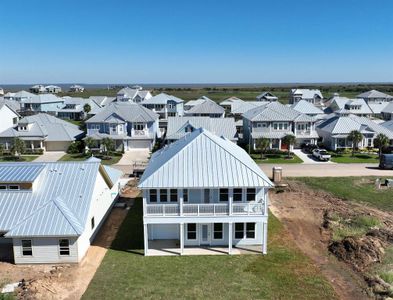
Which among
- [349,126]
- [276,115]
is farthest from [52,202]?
[349,126]

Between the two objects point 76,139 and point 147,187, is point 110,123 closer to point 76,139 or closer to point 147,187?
point 76,139

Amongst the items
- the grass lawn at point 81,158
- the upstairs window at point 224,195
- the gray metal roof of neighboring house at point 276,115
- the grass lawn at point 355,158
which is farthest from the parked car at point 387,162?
the grass lawn at point 81,158

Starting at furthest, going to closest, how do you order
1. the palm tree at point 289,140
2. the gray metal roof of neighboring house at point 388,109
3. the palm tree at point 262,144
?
1. the gray metal roof of neighboring house at point 388,109
2. the palm tree at point 289,140
3. the palm tree at point 262,144

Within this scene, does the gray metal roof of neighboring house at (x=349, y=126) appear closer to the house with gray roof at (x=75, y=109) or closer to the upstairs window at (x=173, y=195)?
the upstairs window at (x=173, y=195)

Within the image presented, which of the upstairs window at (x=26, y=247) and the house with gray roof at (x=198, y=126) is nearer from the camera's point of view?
the upstairs window at (x=26, y=247)

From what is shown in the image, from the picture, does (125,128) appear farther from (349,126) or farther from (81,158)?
(349,126)

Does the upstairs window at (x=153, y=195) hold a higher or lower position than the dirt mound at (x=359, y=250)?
higher
